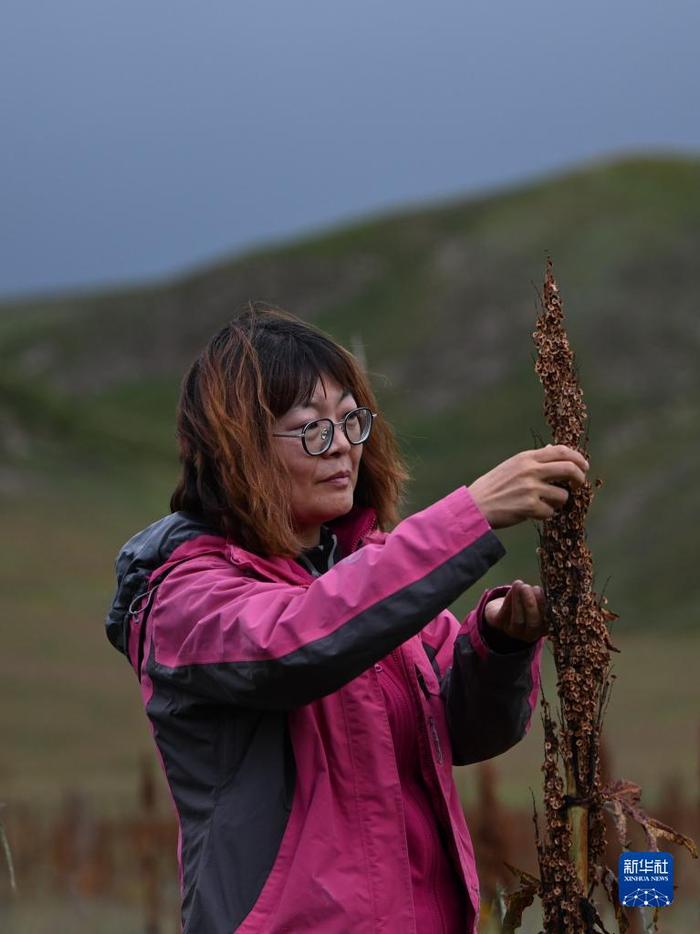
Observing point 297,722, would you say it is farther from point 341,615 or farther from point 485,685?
point 485,685

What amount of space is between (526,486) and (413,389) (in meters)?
59.2

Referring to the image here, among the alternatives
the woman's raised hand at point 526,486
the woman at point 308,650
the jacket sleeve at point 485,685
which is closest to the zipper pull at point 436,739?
the woman at point 308,650

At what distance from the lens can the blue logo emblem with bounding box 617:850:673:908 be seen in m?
2.89

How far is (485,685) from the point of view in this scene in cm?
313

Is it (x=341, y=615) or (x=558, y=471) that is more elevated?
(x=558, y=471)

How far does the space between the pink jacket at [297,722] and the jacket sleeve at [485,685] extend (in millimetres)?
182

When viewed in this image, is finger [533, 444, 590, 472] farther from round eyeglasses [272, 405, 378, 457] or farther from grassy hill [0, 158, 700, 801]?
grassy hill [0, 158, 700, 801]

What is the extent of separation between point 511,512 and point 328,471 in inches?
17.7

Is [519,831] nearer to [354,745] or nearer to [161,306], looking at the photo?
[354,745]

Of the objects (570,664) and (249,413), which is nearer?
(570,664)

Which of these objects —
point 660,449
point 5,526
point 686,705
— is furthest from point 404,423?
point 686,705

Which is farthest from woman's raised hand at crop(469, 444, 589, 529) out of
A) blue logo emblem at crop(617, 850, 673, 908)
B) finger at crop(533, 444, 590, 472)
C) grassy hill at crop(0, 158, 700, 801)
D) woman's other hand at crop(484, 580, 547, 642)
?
grassy hill at crop(0, 158, 700, 801)

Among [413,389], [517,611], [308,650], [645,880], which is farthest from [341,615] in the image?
[413,389]

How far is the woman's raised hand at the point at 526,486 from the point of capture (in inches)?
106
